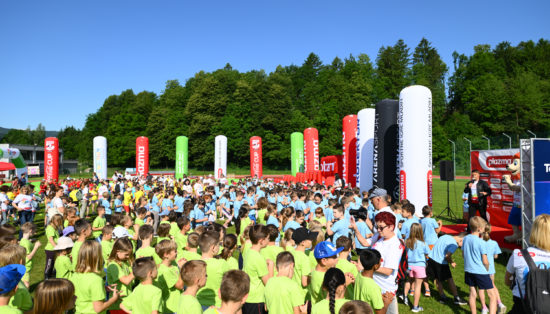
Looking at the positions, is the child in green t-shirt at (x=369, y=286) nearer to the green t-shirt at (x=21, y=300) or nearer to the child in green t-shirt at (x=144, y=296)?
the child in green t-shirt at (x=144, y=296)

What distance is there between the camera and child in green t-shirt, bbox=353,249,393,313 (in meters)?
3.31

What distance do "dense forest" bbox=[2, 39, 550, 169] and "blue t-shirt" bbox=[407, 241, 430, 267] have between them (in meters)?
42.8

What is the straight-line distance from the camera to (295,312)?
10.7ft

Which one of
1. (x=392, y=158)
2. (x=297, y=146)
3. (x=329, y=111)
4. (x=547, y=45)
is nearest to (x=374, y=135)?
(x=392, y=158)

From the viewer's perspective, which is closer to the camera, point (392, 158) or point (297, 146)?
point (392, 158)

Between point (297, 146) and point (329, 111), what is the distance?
79.4ft

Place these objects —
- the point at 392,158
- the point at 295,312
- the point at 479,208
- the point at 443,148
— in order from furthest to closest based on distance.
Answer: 1. the point at 443,148
2. the point at 392,158
3. the point at 479,208
4. the point at 295,312

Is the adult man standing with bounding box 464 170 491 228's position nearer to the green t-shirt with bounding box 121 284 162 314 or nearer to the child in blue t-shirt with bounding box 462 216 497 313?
the child in blue t-shirt with bounding box 462 216 497 313

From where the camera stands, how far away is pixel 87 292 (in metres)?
3.52

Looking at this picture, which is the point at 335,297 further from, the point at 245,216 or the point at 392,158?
the point at 392,158

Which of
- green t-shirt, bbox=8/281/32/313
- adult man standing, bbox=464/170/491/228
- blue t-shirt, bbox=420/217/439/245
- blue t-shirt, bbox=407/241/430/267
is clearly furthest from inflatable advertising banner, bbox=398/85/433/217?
green t-shirt, bbox=8/281/32/313

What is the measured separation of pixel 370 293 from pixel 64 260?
160 inches

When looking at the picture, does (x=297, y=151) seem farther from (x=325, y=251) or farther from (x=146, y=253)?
(x=325, y=251)

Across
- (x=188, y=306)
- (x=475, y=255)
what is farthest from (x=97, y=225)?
(x=475, y=255)
